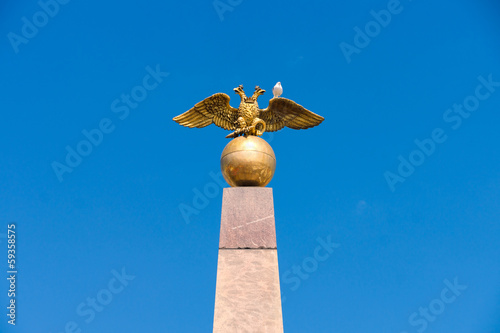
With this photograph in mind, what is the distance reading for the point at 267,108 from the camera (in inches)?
377

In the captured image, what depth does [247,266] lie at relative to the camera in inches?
304

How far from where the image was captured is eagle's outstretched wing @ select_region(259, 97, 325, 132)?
960 centimetres

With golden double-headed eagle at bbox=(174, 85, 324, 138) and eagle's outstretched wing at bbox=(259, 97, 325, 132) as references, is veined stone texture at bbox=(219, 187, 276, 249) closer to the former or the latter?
golden double-headed eagle at bbox=(174, 85, 324, 138)

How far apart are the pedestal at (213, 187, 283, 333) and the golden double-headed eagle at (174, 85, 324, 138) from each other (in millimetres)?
1590

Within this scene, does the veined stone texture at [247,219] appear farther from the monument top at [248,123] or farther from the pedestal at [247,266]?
the monument top at [248,123]

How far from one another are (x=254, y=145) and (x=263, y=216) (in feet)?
4.58

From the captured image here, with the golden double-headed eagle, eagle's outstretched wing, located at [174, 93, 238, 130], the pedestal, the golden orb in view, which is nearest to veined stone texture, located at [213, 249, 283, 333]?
the pedestal

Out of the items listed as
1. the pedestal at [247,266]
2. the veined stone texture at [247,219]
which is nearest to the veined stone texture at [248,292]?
the pedestal at [247,266]

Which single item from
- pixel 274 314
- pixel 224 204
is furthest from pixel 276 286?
pixel 224 204

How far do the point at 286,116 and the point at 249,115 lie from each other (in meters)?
1.13

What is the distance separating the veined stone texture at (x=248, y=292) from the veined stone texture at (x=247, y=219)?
153mm

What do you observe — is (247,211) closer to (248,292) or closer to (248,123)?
(248,292)

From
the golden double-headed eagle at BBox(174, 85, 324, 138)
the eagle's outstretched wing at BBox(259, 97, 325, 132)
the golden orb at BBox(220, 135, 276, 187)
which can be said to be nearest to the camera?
the golden orb at BBox(220, 135, 276, 187)

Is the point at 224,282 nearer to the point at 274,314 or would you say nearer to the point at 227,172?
the point at 274,314
